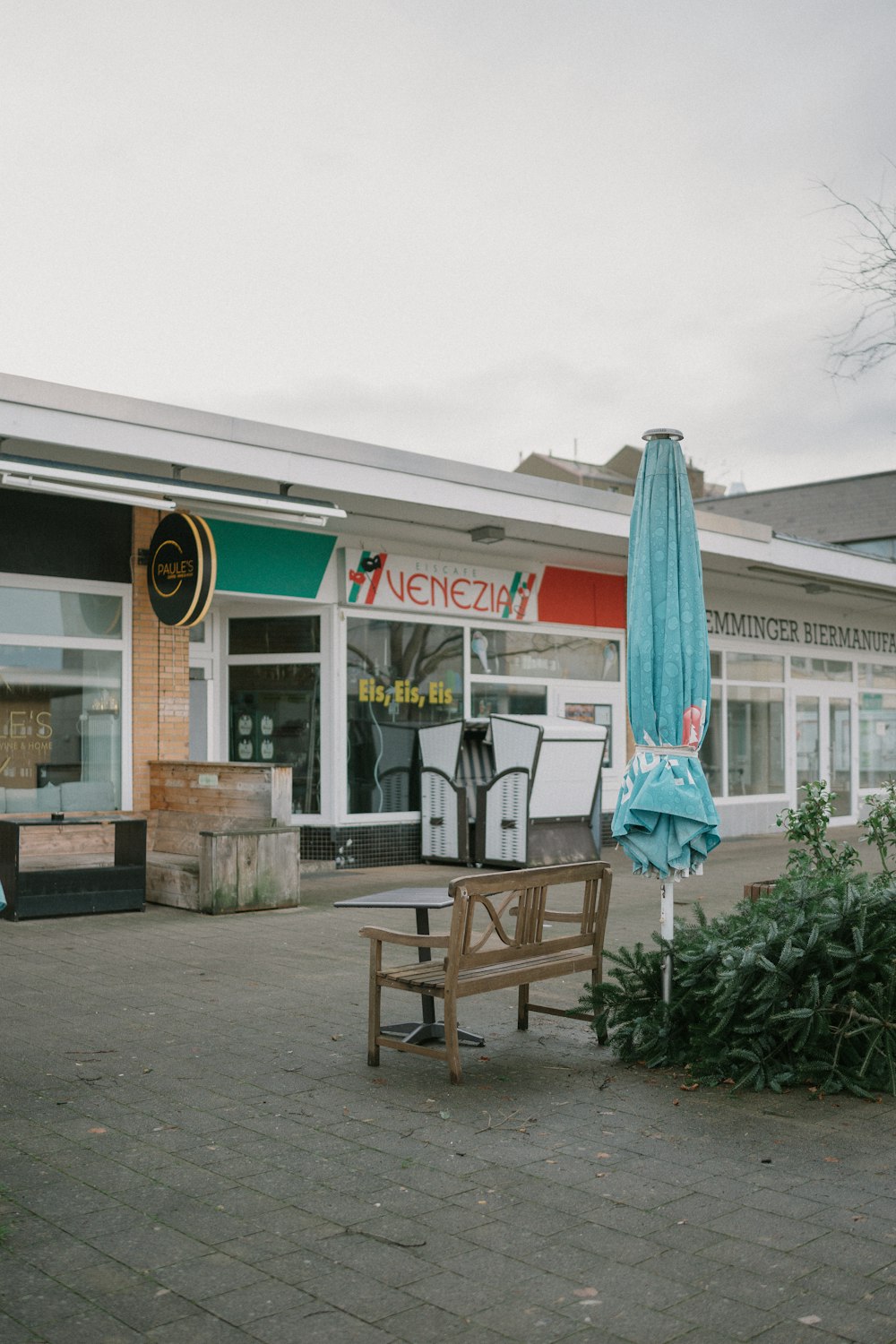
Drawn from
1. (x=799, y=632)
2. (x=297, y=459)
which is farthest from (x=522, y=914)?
(x=799, y=632)

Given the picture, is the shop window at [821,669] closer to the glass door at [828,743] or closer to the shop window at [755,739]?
the glass door at [828,743]

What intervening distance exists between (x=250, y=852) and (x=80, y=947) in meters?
2.04

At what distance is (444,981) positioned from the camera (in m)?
5.44

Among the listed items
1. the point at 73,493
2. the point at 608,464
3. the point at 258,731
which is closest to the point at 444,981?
the point at 73,493

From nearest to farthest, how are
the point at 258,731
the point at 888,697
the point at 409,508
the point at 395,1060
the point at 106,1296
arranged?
the point at 106,1296, the point at 395,1060, the point at 409,508, the point at 258,731, the point at 888,697

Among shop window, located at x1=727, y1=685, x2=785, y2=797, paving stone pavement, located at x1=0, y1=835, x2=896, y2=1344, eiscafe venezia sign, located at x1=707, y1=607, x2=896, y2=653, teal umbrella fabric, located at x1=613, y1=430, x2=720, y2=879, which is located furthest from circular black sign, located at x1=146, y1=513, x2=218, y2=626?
shop window, located at x1=727, y1=685, x2=785, y2=797

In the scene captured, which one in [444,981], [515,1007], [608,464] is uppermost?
[608,464]

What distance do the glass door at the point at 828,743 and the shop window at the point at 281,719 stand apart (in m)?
9.60

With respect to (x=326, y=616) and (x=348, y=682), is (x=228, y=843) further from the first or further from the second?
(x=326, y=616)

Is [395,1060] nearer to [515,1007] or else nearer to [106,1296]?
[515,1007]

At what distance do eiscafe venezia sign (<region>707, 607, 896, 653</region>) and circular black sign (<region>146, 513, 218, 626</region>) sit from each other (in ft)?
30.8

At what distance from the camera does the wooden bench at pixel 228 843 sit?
1012 centimetres

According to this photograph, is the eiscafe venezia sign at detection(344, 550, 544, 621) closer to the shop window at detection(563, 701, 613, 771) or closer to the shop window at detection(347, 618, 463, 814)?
the shop window at detection(347, 618, 463, 814)

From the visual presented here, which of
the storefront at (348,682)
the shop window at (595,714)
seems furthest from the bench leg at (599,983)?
the shop window at (595,714)
